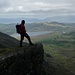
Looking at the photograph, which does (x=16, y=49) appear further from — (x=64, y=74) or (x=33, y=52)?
(x=64, y=74)

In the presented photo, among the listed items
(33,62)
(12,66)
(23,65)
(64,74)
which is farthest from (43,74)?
(64,74)

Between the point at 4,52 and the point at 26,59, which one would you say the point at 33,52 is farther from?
the point at 4,52

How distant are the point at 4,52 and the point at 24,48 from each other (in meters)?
3.23

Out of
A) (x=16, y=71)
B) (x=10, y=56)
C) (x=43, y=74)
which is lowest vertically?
(x=43, y=74)

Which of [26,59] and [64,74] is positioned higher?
[26,59]

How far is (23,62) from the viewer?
110 feet

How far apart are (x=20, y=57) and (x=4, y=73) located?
Answer: 394 cm

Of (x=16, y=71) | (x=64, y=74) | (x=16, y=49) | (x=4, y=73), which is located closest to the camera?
(x=4, y=73)

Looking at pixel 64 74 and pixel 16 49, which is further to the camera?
pixel 64 74

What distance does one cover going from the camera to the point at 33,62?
3597 cm

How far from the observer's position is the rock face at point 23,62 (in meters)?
30.3

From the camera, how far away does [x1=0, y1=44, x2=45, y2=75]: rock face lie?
3032 cm

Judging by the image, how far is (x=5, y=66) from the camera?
30109mm

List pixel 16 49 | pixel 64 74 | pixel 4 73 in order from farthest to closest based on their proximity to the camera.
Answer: pixel 64 74, pixel 16 49, pixel 4 73
